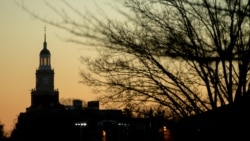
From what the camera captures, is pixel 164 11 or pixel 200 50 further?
pixel 164 11

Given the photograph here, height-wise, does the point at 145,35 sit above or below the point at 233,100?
above

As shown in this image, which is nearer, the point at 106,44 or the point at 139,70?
the point at 106,44

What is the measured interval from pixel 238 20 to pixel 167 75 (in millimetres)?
2799

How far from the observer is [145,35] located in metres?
15.0

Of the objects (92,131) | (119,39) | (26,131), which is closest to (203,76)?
(119,39)

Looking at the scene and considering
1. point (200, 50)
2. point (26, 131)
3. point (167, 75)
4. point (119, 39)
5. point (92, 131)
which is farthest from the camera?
point (26, 131)

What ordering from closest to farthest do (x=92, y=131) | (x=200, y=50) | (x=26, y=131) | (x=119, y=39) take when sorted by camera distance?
(x=200, y=50) < (x=119, y=39) < (x=92, y=131) < (x=26, y=131)

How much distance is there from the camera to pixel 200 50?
44.2ft

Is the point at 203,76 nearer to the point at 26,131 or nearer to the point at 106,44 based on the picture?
the point at 106,44

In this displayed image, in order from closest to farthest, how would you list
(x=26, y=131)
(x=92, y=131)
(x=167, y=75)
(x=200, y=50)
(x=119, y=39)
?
(x=200, y=50) → (x=119, y=39) → (x=167, y=75) → (x=92, y=131) → (x=26, y=131)

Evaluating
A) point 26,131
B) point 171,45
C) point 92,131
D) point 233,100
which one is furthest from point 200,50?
point 26,131

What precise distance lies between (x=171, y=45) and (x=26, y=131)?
74.9m

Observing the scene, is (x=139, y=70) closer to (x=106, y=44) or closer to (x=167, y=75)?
(x=167, y=75)

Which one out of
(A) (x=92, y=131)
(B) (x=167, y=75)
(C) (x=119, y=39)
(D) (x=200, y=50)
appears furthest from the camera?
(A) (x=92, y=131)
